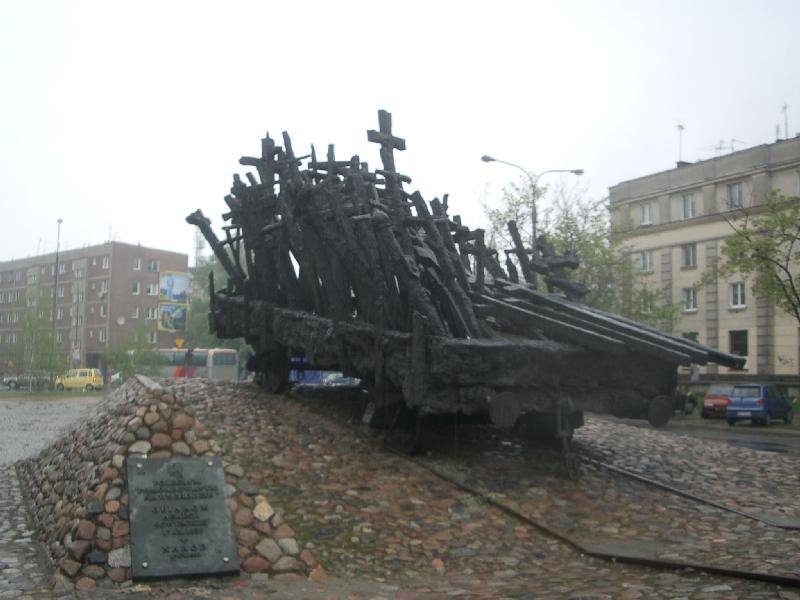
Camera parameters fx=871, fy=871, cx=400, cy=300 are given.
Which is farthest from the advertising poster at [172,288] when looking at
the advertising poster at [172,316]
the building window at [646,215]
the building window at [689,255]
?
the building window at [689,255]

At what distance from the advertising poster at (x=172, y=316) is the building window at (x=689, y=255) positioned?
89.6 feet

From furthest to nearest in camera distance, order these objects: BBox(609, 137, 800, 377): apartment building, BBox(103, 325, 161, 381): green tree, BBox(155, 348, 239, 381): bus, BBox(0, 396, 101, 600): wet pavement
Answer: BBox(609, 137, 800, 377): apartment building < BBox(155, 348, 239, 381): bus < BBox(103, 325, 161, 381): green tree < BBox(0, 396, 101, 600): wet pavement

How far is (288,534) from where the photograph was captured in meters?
7.46

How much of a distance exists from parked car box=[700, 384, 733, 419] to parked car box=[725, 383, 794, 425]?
40.8 inches

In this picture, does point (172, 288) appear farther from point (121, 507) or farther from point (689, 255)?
point (121, 507)

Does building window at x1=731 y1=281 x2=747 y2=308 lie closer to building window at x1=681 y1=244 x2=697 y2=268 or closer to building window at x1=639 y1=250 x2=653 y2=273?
building window at x1=681 y1=244 x2=697 y2=268

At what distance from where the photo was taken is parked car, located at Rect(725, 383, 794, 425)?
92.3 ft

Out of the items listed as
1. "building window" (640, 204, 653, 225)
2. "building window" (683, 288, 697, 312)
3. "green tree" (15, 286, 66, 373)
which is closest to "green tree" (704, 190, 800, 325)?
"building window" (683, 288, 697, 312)

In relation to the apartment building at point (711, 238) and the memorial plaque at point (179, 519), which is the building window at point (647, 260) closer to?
the apartment building at point (711, 238)

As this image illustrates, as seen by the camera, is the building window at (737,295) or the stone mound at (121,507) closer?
the stone mound at (121,507)

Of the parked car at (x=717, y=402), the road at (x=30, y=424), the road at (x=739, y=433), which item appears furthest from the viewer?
the parked car at (x=717, y=402)

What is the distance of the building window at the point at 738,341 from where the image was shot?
132 feet

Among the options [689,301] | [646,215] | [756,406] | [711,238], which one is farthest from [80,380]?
[756,406]

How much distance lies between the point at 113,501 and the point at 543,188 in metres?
27.7
